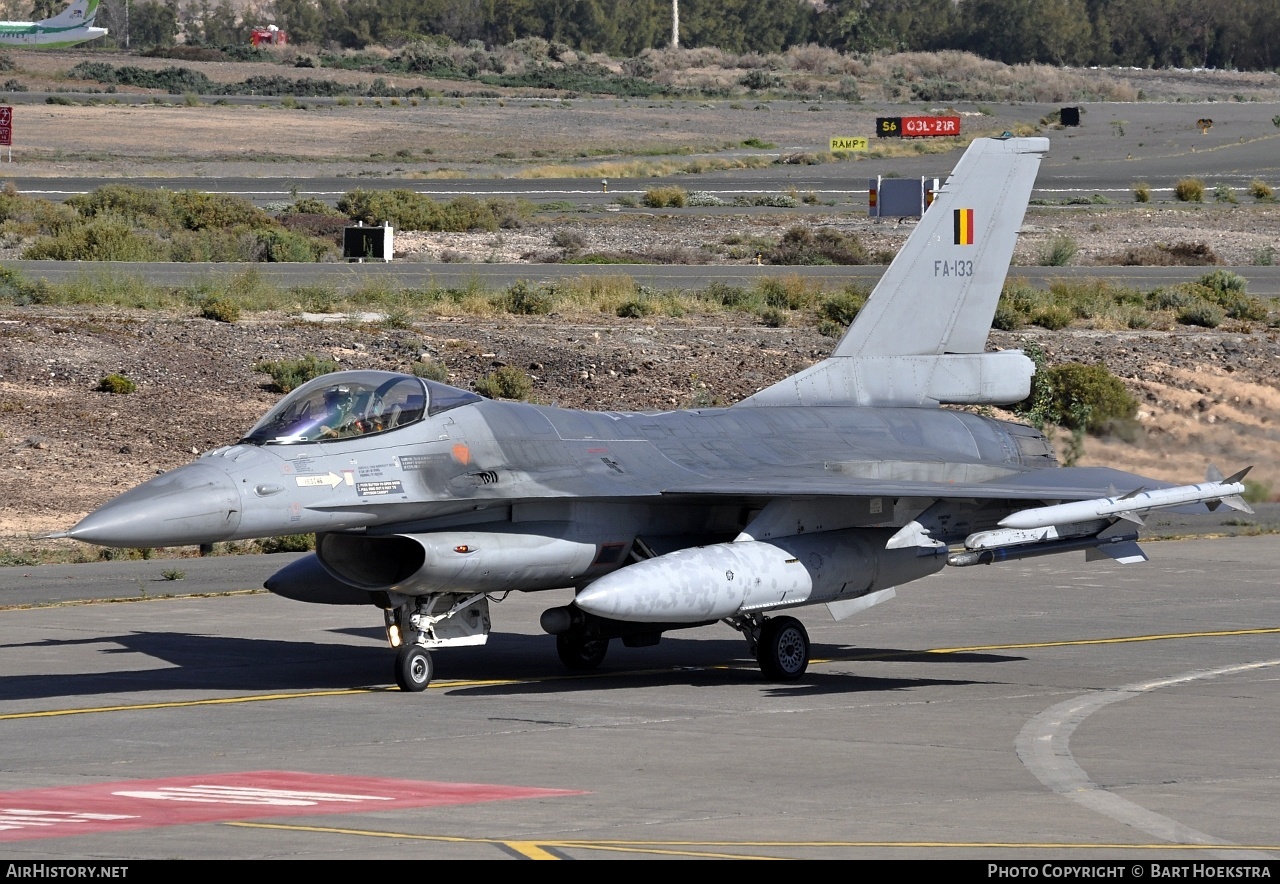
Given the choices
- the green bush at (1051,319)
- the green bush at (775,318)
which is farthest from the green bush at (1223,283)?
the green bush at (775,318)

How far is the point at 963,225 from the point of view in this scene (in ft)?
62.4

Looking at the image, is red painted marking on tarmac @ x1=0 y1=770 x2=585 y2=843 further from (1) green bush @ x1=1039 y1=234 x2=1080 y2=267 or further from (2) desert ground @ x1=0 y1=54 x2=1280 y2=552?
(1) green bush @ x1=1039 y1=234 x2=1080 y2=267

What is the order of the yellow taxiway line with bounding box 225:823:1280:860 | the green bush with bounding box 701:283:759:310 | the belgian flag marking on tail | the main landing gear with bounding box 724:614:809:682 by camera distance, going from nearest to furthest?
1. the yellow taxiway line with bounding box 225:823:1280:860
2. the main landing gear with bounding box 724:614:809:682
3. the belgian flag marking on tail
4. the green bush with bounding box 701:283:759:310

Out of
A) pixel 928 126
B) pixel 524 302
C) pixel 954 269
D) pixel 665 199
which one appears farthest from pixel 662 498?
pixel 928 126

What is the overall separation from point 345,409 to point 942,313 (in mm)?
7488

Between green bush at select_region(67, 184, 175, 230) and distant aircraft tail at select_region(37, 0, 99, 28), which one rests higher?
distant aircraft tail at select_region(37, 0, 99, 28)

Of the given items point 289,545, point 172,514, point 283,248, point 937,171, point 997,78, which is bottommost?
point 289,545

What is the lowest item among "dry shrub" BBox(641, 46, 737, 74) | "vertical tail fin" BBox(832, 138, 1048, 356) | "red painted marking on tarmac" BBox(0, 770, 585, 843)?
"red painted marking on tarmac" BBox(0, 770, 585, 843)

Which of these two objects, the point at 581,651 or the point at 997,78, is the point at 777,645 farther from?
the point at 997,78

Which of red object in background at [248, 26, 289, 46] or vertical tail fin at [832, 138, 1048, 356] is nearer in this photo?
vertical tail fin at [832, 138, 1048, 356]

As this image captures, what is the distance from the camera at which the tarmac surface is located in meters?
9.49

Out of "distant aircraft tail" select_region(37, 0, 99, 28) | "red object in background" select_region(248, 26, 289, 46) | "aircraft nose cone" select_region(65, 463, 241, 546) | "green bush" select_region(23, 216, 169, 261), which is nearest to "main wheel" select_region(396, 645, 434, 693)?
"aircraft nose cone" select_region(65, 463, 241, 546)

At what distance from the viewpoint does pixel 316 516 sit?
14.1 meters

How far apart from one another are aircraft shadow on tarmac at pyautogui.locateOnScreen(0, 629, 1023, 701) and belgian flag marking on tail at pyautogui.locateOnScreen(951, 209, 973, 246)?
4.61m
